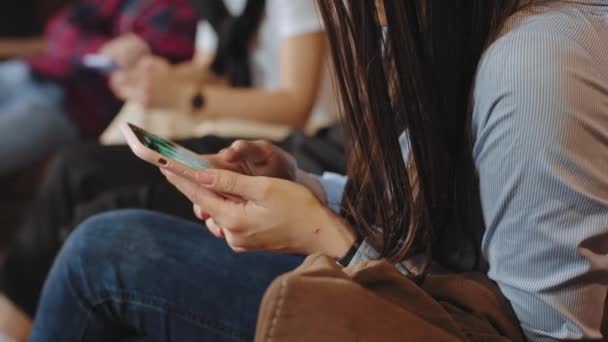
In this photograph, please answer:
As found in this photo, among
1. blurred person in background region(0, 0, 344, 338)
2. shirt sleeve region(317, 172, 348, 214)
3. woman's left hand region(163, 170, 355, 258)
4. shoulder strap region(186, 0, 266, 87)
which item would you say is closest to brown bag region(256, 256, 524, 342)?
woman's left hand region(163, 170, 355, 258)

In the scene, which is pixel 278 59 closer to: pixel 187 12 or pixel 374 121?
pixel 187 12

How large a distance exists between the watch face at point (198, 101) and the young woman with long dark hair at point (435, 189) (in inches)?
18.9

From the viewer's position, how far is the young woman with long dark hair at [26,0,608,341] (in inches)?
24.5

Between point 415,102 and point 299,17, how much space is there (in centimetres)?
58

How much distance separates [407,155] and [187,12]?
89 cm

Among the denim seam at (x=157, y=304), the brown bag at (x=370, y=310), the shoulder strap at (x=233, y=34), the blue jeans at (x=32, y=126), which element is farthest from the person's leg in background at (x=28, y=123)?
the brown bag at (x=370, y=310)

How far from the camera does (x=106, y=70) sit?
61.4 inches

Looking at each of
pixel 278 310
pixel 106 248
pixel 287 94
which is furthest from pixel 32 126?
pixel 278 310

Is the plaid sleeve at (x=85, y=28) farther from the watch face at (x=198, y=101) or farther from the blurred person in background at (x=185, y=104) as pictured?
the watch face at (x=198, y=101)

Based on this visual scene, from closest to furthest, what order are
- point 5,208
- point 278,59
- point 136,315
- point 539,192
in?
point 539,192 < point 136,315 < point 278,59 < point 5,208

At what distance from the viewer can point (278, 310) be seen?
1.88 ft

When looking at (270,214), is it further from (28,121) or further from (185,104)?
(28,121)

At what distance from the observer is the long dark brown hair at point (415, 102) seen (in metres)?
0.69

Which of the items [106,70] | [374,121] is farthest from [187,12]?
[374,121]
